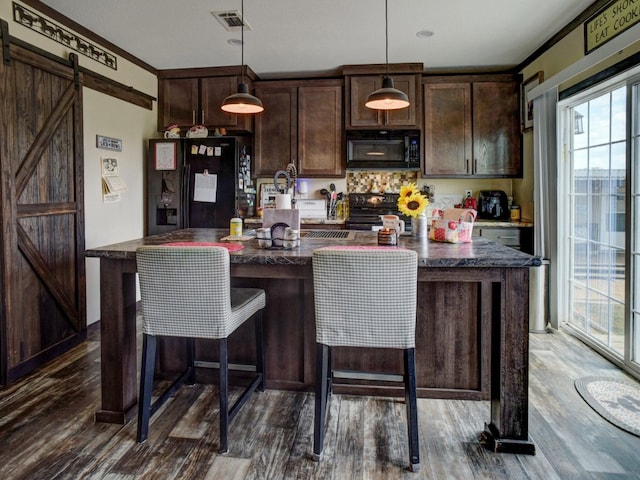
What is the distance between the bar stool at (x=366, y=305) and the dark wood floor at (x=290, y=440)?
0.16 meters

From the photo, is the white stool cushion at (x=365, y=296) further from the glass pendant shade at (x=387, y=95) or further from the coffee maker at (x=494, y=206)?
the coffee maker at (x=494, y=206)

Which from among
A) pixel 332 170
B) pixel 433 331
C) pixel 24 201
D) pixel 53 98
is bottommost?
pixel 433 331

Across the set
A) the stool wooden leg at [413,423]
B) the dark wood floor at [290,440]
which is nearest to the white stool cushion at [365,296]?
the stool wooden leg at [413,423]

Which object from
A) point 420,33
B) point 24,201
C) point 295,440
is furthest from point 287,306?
point 420,33

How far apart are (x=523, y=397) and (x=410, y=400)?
54 cm

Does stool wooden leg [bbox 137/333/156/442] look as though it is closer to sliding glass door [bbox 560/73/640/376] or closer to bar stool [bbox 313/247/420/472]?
bar stool [bbox 313/247/420/472]

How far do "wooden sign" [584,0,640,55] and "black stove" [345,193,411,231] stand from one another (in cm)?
210

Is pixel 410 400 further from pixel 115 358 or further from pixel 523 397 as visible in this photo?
pixel 115 358

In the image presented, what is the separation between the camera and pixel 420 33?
3594 millimetres

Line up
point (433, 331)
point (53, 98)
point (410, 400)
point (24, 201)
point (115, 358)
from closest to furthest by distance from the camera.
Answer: point (410, 400) → point (115, 358) → point (433, 331) → point (24, 201) → point (53, 98)

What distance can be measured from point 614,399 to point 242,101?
2833 mm

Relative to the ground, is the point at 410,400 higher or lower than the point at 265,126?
lower

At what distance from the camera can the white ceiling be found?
309cm

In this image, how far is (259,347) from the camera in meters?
2.46
